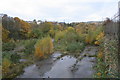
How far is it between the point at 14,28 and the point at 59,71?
39.6 feet

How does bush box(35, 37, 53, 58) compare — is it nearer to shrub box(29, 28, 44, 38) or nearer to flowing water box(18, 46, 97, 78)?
flowing water box(18, 46, 97, 78)

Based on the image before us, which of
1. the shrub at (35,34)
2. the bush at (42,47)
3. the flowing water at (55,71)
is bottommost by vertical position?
the flowing water at (55,71)

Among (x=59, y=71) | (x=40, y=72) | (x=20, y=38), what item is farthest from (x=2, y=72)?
(x=20, y=38)

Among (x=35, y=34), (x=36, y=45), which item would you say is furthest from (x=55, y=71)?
(x=35, y=34)

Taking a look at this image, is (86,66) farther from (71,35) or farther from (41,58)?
(71,35)

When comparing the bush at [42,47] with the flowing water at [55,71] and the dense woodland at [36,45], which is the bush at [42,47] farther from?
the flowing water at [55,71]

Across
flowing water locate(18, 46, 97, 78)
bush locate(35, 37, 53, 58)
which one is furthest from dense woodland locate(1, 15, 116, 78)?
flowing water locate(18, 46, 97, 78)

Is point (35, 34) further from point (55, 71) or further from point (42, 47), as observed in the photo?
point (55, 71)

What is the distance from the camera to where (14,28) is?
18.6 m

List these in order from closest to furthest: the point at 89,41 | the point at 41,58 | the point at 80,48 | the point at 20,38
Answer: the point at 41,58 → the point at 80,48 → the point at 89,41 → the point at 20,38

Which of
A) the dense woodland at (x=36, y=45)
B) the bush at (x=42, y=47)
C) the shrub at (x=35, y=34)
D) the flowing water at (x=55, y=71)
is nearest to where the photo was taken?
the flowing water at (x=55, y=71)

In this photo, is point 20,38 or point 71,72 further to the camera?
point 20,38

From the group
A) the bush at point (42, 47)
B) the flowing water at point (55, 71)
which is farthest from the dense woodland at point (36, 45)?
the flowing water at point (55, 71)

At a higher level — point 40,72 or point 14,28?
point 14,28
